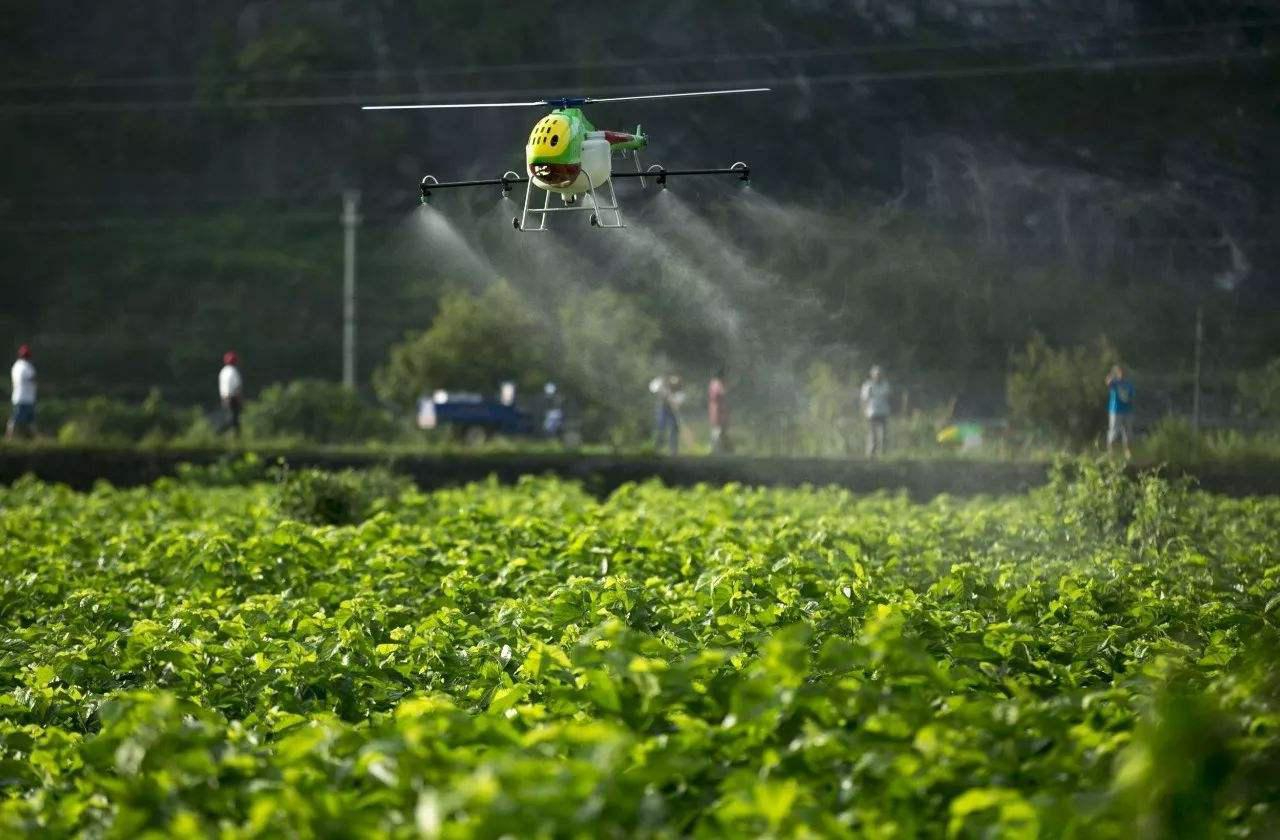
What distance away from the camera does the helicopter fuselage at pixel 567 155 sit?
979 cm

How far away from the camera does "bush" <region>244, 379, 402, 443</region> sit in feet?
103

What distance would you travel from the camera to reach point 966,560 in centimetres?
1181

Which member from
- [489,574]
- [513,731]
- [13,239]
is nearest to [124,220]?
[13,239]

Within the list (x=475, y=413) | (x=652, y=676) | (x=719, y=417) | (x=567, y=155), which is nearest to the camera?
(x=652, y=676)

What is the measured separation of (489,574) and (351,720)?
12.3 ft

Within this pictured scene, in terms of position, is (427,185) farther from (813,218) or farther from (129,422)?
(813,218)

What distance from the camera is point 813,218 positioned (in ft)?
115

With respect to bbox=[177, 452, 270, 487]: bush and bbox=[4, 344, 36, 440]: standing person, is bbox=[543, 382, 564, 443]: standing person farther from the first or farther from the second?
bbox=[177, 452, 270, 487]: bush

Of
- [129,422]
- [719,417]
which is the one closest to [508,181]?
[719,417]

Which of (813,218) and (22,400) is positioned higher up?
(813,218)

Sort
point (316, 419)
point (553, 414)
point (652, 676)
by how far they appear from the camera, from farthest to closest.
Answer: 1. point (553, 414)
2. point (316, 419)
3. point (652, 676)

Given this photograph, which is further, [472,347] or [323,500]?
[472,347]

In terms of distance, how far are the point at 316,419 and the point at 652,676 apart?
26.6 metres

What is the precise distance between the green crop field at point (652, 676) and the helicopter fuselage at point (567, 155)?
2060mm
